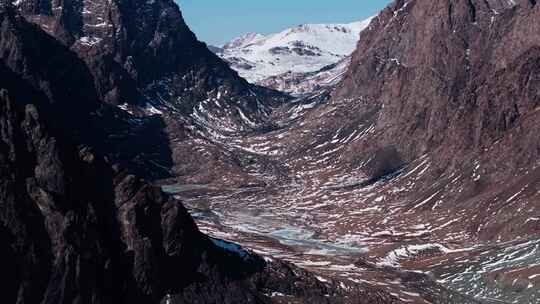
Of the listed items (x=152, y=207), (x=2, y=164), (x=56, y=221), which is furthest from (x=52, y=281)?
(x=152, y=207)

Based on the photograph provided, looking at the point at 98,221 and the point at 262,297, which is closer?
the point at 98,221

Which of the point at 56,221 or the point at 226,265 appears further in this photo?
the point at 226,265

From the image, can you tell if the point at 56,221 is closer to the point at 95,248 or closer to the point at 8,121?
the point at 95,248

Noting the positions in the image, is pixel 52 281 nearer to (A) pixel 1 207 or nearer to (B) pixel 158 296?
(A) pixel 1 207

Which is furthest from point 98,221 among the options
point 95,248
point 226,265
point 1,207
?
point 226,265

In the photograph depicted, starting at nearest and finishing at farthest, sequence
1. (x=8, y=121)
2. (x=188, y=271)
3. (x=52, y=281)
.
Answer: (x=52, y=281) < (x=8, y=121) < (x=188, y=271)


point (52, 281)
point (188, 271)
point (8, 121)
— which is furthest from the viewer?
point (188, 271)

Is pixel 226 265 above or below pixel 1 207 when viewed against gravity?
below

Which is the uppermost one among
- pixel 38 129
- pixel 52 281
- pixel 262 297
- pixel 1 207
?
pixel 38 129

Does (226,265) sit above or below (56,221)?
below
